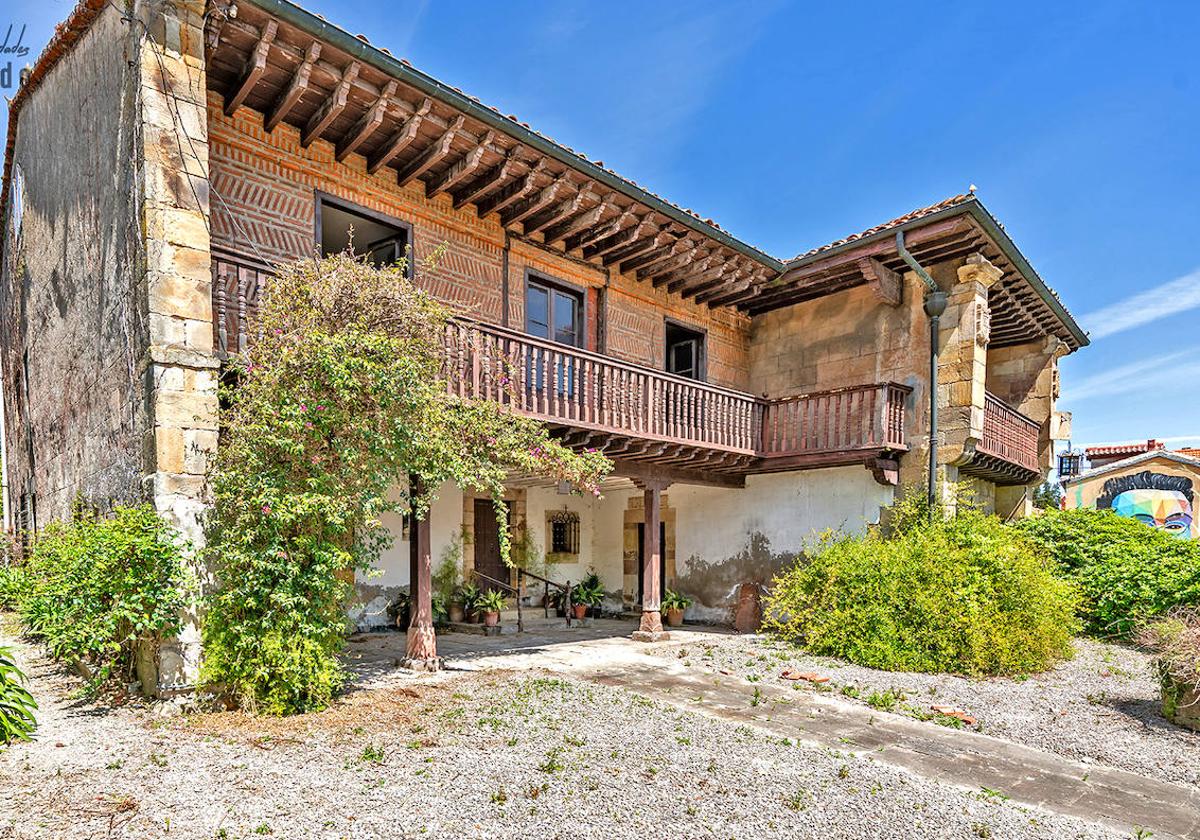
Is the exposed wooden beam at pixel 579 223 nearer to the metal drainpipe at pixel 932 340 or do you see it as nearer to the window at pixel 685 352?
the window at pixel 685 352

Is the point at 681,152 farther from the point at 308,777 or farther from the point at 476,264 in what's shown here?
the point at 308,777

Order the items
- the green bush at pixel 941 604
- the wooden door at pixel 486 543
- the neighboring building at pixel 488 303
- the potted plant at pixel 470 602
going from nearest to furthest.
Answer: the neighboring building at pixel 488 303, the green bush at pixel 941 604, the potted plant at pixel 470 602, the wooden door at pixel 486 543

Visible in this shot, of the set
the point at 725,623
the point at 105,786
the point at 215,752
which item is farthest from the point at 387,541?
the point at 725,623

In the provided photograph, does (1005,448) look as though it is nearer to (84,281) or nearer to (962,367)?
(962,367)

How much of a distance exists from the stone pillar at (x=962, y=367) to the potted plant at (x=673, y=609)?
4.74 m

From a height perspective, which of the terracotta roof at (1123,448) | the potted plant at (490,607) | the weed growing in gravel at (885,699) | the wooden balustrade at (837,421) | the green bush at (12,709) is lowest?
the potted plant at (490,607)

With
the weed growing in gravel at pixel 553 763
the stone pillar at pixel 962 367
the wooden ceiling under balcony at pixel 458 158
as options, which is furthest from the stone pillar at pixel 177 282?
the stone pillar at pixel 962 367

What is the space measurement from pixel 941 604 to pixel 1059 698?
1542mm

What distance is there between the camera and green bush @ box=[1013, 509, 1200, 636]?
9.11 metres

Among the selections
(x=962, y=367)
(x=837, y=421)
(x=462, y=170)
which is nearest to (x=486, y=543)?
(x=837, y=421)

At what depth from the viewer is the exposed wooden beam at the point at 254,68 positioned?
230 inches

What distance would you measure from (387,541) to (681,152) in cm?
1123

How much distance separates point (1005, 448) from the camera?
1152 centimetres

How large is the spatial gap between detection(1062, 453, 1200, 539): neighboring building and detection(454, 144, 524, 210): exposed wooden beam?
821 inches
